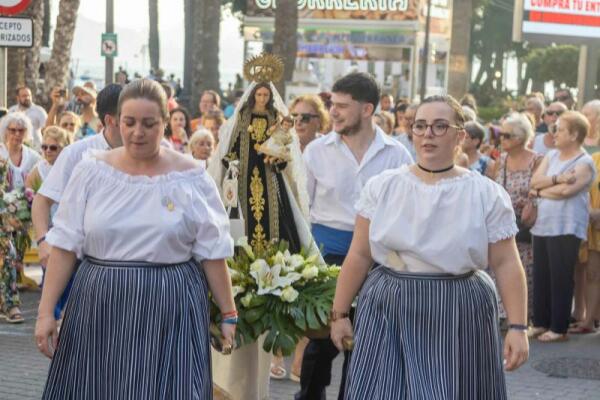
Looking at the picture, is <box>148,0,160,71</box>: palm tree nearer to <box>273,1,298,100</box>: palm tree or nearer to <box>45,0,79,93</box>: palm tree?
<box>45,0,79,93</box>: palm tree

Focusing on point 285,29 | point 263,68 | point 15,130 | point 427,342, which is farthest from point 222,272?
point 285,29

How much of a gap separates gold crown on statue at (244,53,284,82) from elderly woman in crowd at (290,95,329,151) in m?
1.20

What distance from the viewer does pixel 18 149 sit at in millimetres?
12062

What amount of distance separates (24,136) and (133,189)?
7.13 metres

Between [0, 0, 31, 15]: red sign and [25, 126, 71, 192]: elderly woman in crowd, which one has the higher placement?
[0, 0, 31, 15]: red sign

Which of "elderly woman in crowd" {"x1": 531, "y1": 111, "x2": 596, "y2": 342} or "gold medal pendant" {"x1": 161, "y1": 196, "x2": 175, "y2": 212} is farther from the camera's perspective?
"elderly woman in crowd" {"x1": 531, "y1": 111, "x2": 596, "y2": 342}

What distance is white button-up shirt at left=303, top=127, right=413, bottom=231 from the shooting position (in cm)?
752

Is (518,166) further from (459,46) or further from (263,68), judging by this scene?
(459,46)

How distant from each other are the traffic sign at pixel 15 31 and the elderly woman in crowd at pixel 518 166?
14.3 feet

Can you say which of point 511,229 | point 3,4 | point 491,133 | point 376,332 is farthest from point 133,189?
point 491,133

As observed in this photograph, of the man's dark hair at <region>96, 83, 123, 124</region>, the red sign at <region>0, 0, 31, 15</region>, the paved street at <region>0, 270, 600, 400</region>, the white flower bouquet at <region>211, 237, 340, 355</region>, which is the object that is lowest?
the paved street at <region>0, 270, 600, 400</region>

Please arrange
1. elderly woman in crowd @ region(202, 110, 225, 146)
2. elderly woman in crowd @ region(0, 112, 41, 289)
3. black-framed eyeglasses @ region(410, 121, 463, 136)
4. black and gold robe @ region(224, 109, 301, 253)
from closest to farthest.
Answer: black-framed eyeglasses @ region(410, 121, 463, 136), black and gold robe @ region(224, 109, 301, 253), elderly woman in crowd @ region(0, 112, 41, 289), elderly woman in crowd @ region(202, 110, 225, 146)

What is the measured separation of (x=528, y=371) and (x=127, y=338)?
4.80 meters

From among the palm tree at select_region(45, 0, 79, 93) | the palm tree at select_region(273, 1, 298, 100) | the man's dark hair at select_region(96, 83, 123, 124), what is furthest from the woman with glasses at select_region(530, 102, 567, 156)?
the palm tree at select_region(45, 0, 79, 93)
